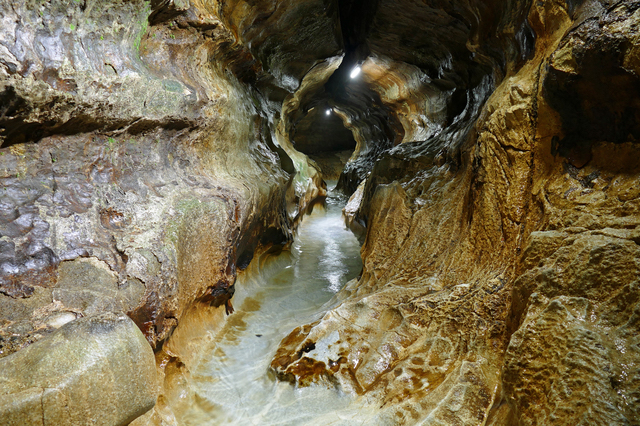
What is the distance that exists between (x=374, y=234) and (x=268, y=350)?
95.0 inches

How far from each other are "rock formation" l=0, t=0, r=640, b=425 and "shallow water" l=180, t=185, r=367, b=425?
0.68 ft

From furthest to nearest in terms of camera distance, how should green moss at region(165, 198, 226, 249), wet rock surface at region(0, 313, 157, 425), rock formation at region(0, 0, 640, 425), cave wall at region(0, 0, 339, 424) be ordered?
green moss at region(165, 198, 226, 249) → cave wall at region(0, 0, 339, 424) → rock formation at region(0, 0, 640, 425) → wet rock surface at region(0, 313, 157, 425)

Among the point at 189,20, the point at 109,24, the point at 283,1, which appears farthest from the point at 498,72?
the point at 109,24

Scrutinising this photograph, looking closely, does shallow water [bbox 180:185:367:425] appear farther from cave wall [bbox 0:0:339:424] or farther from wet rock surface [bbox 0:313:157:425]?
wet rock surface [bbox 0:313:157:425]

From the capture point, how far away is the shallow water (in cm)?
275

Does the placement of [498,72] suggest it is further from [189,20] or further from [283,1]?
[189,20]

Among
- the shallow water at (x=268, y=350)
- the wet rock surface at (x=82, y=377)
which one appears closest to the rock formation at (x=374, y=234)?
the wet rock surface at (x=82, y=377)

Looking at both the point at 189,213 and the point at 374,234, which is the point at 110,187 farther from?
the point at 374,234

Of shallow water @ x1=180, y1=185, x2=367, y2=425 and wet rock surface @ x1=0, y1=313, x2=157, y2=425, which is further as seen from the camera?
shallow water @ x1=180, y1=185, x2=367, y2=425

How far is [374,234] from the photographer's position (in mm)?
5406

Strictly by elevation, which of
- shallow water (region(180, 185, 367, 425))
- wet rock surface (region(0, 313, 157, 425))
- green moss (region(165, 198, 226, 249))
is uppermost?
green moss (region(165, 198, 226, 249))

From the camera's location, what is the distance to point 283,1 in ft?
19.6

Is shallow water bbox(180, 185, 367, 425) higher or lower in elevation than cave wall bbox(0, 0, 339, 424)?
lower

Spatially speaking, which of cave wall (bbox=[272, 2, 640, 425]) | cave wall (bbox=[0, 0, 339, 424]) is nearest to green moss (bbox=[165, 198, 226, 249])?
cave wall (bbox=[0, 0, 339, 424])
